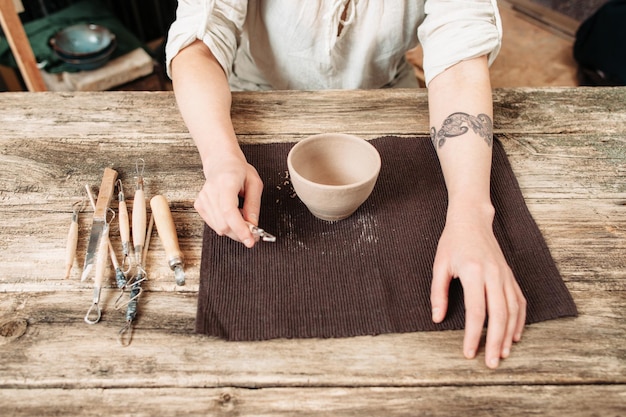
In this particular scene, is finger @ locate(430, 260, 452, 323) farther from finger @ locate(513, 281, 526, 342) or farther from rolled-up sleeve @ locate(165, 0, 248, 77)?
rolled-up sleeve @ locate(165, 0, 248, 77)

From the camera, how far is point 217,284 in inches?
27.9

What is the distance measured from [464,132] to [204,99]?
488 millimetres

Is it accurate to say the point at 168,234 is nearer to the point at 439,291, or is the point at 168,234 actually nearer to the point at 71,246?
the point at 71,246

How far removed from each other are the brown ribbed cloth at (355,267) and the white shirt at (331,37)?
30 cm

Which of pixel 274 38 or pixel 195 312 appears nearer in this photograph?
pixel 195 312

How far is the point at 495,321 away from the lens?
0.65m

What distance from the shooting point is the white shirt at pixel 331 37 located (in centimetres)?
98

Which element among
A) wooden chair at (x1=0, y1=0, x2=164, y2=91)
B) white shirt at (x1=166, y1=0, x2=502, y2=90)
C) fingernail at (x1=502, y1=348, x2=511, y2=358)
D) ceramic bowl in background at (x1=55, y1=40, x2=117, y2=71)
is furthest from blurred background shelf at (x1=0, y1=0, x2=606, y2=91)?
fingernail at (x1=502, y1=348, x2=511, y2=358)

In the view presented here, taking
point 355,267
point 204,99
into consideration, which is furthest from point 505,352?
point 204,99

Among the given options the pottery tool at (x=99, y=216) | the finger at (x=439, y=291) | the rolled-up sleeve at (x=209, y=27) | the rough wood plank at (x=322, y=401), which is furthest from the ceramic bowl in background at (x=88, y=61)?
the finger at (x=439, y=291)

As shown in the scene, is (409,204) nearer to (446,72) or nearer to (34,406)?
(446,72)

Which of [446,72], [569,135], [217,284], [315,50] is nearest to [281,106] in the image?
[315,50]

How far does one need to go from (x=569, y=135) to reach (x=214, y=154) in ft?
2.33

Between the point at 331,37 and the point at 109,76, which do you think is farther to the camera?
the point at 109,76
